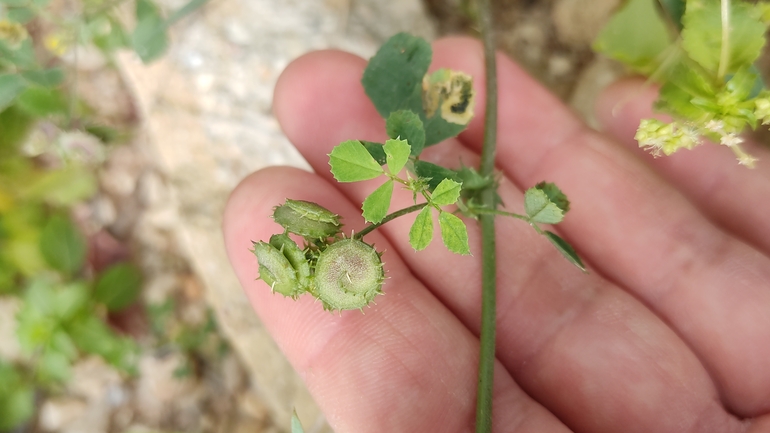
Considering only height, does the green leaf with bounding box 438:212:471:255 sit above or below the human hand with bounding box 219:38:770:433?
above

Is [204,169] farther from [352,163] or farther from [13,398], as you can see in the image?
[352,163]

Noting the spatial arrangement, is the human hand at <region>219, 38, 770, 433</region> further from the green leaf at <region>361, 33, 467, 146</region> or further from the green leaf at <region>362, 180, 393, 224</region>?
the green leaf at <region>362, 180, 393, 224</region>

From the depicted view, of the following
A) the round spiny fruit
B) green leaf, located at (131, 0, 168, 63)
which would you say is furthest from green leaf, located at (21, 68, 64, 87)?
Result: the round spiny fruit

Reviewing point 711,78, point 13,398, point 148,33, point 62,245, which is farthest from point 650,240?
point 13,398

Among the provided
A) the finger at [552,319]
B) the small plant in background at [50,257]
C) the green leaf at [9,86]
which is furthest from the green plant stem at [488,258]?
the green leaf at [9,86]

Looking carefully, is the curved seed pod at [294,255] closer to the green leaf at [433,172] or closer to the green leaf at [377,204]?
the green leaf at [377,204]
